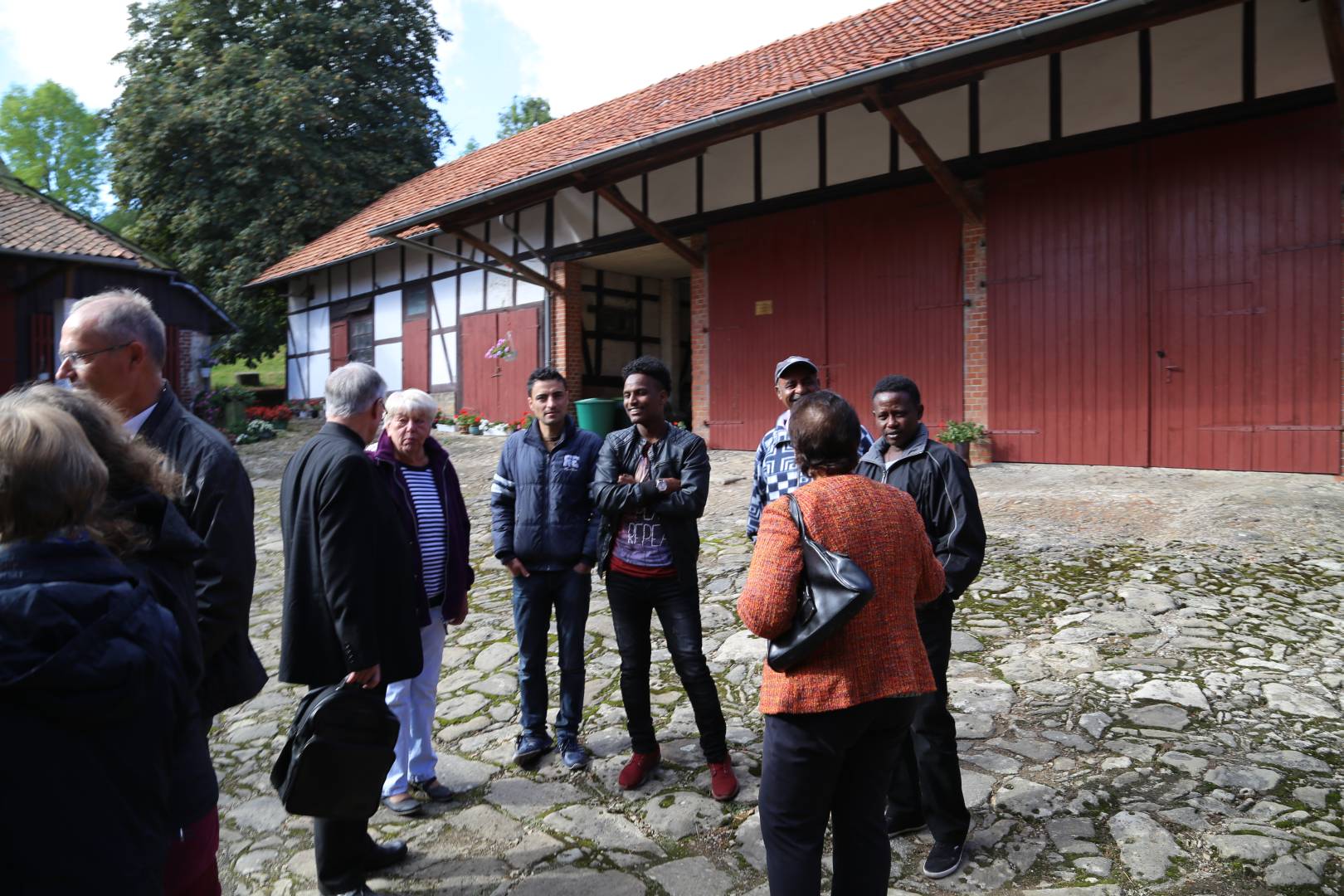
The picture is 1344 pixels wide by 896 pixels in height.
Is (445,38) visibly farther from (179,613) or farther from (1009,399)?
(179,613)

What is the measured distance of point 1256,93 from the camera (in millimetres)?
7336

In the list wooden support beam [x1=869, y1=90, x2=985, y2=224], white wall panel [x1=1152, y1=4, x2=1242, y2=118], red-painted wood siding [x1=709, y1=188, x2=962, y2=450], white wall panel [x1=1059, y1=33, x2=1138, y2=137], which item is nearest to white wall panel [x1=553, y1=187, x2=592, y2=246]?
red-painted wood siding [x1=709, y1=188, x2=962, y2=450]

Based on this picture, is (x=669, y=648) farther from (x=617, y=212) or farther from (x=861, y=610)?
(x=617, y=212)

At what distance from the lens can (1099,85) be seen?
8148 mm

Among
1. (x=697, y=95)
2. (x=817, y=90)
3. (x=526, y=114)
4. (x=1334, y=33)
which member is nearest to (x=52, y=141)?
(x=526, y=114)

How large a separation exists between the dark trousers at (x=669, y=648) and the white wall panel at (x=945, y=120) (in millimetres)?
7640

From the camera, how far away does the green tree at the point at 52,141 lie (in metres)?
35.2

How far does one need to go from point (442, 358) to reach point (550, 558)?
1322 centimetres

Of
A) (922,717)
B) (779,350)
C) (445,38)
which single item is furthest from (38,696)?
(445,38)

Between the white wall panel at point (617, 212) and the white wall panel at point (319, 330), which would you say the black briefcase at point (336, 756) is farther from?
the white wall panel at point (319, 330)

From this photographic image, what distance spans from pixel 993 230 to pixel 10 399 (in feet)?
29.8

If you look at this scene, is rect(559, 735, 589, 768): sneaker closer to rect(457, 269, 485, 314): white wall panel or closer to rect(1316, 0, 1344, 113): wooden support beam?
rect(1316, 0, 1344, 113): wooden support beam

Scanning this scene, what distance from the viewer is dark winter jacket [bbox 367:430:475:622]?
322 centimetres

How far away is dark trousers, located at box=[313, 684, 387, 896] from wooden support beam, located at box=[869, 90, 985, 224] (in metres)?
7.38
